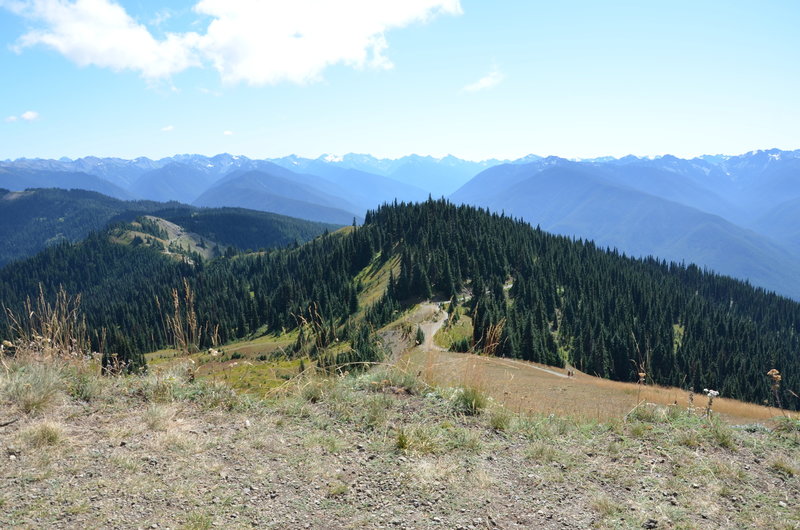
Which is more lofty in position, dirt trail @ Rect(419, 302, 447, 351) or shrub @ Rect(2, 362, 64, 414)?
shrub @ Rect(2, 362, 64, 414)

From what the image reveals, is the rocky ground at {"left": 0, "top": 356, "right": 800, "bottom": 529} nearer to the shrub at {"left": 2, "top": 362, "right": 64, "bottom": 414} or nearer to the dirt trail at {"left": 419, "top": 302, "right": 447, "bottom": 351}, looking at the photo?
the shrub at {"left": 2, "top": 362, "right": 64, "bottom": 414}

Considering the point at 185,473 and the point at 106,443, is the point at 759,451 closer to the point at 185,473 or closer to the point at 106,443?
the point at 185,473

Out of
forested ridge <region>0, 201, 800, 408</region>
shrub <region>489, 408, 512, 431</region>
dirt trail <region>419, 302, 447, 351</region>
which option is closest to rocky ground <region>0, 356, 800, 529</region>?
shrub <region>489, 408, 512, 431</region>

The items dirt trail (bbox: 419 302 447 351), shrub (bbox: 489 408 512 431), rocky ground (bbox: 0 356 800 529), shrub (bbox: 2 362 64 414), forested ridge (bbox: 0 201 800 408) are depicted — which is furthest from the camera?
forested ridge (bbox: 0 201 800 408)

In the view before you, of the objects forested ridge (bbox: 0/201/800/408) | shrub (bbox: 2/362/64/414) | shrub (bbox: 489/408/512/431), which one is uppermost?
shrub (bbox: 489/408/512/431)

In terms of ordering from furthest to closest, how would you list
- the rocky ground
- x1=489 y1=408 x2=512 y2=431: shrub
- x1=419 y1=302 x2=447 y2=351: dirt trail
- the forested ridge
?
the forested ridge < x1=419 y1=302 x2=447 y2=351: dirt trail < x1=489 y1=408 x2=512 y2=431: shrub < the rocky ground

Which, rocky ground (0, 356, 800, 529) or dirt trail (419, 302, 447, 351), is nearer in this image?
rocky ground (0, 356, 800, 529)

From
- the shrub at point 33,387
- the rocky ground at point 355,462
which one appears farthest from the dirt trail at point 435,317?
the shrub at point 33,387

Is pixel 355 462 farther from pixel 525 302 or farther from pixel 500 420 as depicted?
pixel 525 302

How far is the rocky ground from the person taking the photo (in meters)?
5.36

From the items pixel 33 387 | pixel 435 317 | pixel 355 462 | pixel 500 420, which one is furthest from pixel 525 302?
pixel 33 387

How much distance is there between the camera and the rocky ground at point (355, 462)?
536 cm

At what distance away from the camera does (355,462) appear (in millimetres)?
6578

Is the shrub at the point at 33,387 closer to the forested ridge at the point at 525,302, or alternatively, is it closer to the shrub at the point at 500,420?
the shrub at the point at 500,420
